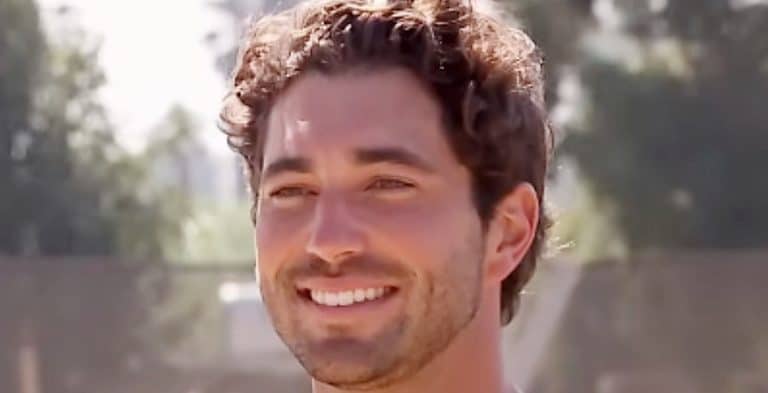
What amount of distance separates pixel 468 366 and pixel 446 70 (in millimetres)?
224

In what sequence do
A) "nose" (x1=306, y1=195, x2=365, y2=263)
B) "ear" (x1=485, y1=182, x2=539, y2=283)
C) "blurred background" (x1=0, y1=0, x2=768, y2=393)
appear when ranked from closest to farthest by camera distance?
"nose" (x1=306, y1=195, x2=365, y2=263)
"ear" (x1=485, y1=182, x2=539, y2=283)
"blurred background" (x1=0, y1=0, x2=768, y2=393)

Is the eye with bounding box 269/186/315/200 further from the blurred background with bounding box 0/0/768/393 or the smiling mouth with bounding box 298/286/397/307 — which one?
the blurred background with bounding box 0/0/768/393

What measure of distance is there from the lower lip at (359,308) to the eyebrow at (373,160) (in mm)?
95

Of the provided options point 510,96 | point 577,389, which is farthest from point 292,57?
point 577,389

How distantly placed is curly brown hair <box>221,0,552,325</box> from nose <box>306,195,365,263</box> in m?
0.12

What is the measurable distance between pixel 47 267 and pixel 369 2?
14.8 ft

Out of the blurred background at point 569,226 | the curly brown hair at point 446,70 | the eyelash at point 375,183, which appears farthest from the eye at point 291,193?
the blurred background at point 569,226

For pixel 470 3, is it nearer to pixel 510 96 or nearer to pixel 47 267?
pixel 510 96

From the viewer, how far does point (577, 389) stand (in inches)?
222

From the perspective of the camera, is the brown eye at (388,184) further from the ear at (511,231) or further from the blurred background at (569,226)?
the blurred background at (569,226)

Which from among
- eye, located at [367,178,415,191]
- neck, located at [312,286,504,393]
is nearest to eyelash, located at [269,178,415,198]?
eye, located at [367,178,415,191]

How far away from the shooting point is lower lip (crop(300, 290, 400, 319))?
1255mm

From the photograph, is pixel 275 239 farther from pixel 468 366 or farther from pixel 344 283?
pixel 468 366

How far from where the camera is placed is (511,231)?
54.5 inches
